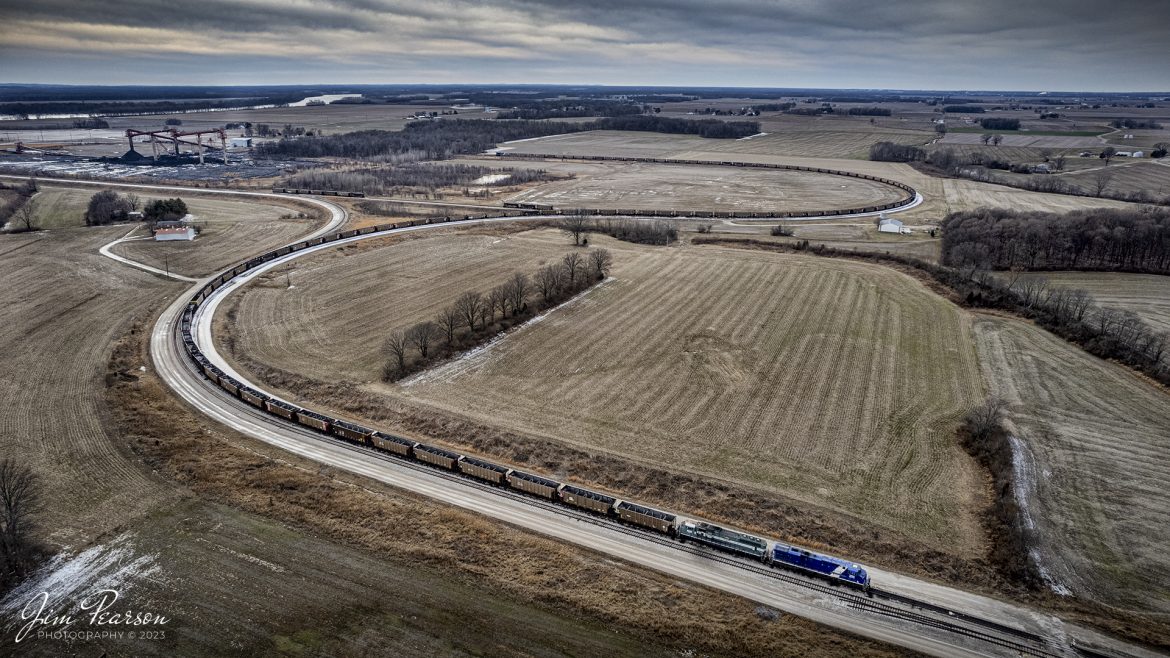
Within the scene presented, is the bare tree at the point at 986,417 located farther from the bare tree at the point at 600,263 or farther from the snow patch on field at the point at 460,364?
the bare tree at the point at 600,263

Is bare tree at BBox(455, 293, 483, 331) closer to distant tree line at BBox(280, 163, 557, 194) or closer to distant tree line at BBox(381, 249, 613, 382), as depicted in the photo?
distant tree line at BBox(381, 249, 613, 382)

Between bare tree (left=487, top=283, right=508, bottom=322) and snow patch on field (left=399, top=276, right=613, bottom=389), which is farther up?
bare tree (left=487, top=283, right=508, bottom=322)

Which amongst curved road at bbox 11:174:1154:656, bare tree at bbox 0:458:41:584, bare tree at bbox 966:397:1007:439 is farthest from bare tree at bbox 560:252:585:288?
bare tree at bbox 0:458:41:584

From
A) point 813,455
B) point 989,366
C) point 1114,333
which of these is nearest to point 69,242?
point 813,455

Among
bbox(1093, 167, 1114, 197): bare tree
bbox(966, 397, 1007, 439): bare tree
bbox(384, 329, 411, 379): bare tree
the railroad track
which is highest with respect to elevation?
bbox(1093, 167, 1114, 197): bare tree

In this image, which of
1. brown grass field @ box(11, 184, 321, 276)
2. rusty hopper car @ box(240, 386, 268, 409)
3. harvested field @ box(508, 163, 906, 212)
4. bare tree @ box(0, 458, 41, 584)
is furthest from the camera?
harvested field @ box(508, 163, 906, 212)

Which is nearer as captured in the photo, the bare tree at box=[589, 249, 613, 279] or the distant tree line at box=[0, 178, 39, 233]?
the bare tree at box=[589, 249, 613, 279]

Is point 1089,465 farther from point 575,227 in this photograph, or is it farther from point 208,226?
point 208,226
